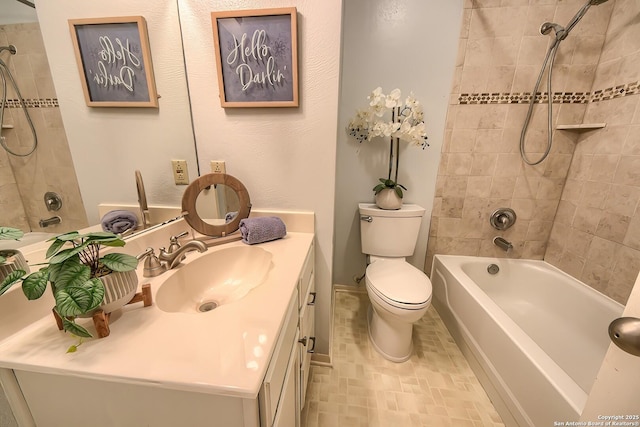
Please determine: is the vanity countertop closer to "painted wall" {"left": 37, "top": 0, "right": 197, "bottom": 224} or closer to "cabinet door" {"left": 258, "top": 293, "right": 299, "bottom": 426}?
"cabinet door" {"left": 258, "top": 293, "right": 299, "bottom": 426}

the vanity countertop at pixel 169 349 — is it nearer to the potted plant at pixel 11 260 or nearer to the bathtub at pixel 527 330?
the potted plant at pixel 11 260

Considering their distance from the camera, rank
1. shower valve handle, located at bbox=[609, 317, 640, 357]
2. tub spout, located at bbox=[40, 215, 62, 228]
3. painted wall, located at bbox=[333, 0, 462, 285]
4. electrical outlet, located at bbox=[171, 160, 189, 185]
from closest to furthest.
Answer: shower valve handle, located at bbox=[609, 317, 640, 357], tub spout, located at bbox=[40, 215, 62, 228], electrical outlet, located at bbox=[171, 160, 189, 185], painted wall, located at bbox=[333, 0, 462, 285]

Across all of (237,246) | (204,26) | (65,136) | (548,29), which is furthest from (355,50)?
(65,136)

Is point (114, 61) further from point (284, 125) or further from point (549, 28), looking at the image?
point (549, 28)

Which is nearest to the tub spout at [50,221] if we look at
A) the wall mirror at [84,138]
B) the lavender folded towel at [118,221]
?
the wall mirror at [84,138]

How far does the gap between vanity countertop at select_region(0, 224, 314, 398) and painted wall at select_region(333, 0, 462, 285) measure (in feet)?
4.34

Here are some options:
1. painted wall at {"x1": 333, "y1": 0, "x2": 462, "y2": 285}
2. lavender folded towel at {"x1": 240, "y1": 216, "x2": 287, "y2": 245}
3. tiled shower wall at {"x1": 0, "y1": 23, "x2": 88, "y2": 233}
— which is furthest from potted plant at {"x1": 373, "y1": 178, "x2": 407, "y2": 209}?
tiled shower wall at {"x1": 0, "y1": 23, "x2": 88, "y2": 233}

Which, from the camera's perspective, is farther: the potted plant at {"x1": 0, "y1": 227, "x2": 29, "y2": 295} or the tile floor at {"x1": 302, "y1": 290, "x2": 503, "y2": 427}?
the tile floor at {"x1": 302, "y1": 290, "x2": 503, "y2": 427}

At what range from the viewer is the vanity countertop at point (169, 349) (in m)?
0.42

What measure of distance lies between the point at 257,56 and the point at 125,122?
557 mm

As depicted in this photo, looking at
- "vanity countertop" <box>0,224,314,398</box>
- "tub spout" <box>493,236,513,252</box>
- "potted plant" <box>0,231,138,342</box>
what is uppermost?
"potted plant" <box>0,231,138,342</box>

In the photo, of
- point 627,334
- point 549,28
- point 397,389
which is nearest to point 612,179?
point 549,28

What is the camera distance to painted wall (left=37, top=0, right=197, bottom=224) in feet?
2.13

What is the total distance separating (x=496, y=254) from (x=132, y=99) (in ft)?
7.63
